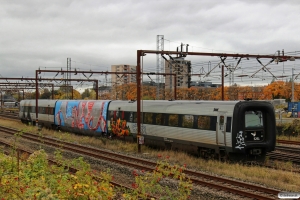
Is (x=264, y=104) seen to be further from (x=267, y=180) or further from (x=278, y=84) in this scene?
(x=278, y=84)

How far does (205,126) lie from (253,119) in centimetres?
221

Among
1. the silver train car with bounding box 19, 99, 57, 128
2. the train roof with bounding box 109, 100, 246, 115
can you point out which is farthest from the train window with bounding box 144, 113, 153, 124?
the silver train car with bounding box 19, 99, 57, 128

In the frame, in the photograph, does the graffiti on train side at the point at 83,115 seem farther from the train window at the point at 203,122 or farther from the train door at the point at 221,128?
the train door at the point at 221,128

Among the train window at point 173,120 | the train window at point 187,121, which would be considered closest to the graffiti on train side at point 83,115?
the train window at point 173,120

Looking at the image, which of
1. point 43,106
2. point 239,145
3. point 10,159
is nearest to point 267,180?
point 239,145

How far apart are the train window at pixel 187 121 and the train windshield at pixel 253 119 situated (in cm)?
283

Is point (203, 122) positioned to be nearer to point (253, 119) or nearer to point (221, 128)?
point (221, 128)

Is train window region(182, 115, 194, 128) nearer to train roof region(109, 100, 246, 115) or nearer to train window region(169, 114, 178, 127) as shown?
train roof region(109, 100, 246, 115)

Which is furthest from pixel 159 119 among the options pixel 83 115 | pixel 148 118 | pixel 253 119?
pixel 83 115

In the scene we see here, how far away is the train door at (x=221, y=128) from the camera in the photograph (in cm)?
1540

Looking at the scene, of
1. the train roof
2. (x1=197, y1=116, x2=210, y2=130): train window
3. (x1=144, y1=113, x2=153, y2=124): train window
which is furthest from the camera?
(x1=144, y1=113, x2=153, y2=124): train window

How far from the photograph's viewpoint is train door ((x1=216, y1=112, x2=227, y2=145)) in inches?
606

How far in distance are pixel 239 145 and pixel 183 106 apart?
165 inches

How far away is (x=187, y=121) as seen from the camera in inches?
695
